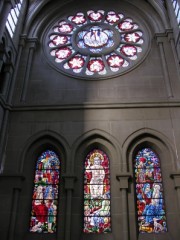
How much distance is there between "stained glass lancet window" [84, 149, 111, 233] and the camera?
847 centimetres

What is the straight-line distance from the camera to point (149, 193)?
8.84 meters

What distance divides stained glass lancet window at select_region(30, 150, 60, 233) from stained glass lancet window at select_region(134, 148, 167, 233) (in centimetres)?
238

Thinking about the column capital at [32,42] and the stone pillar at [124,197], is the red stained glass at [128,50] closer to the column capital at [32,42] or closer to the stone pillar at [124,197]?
the column capital at [32,42]

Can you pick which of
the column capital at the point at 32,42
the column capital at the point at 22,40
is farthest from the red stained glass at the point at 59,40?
the column capital at the point at 22,40

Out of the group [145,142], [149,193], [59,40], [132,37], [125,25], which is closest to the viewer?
[149,193]

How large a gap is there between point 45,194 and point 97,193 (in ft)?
4.96

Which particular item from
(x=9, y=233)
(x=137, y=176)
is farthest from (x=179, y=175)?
(x=9, y=233)

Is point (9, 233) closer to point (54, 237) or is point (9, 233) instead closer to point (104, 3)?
point (54, 237)

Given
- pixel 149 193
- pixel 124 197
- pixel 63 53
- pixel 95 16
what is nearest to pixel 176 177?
pixel 149 193

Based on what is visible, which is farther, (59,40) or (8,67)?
(59,40)

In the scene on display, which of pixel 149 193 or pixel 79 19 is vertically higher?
pixel 79 19

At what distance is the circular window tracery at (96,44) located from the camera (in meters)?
11.5

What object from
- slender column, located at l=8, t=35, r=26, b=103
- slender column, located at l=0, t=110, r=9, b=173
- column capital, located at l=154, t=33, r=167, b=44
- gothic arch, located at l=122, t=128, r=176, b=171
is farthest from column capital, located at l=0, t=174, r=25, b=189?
column capital, located at l=154, t=33, r=167, b=44

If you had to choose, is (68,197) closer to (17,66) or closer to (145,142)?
(145,142)
